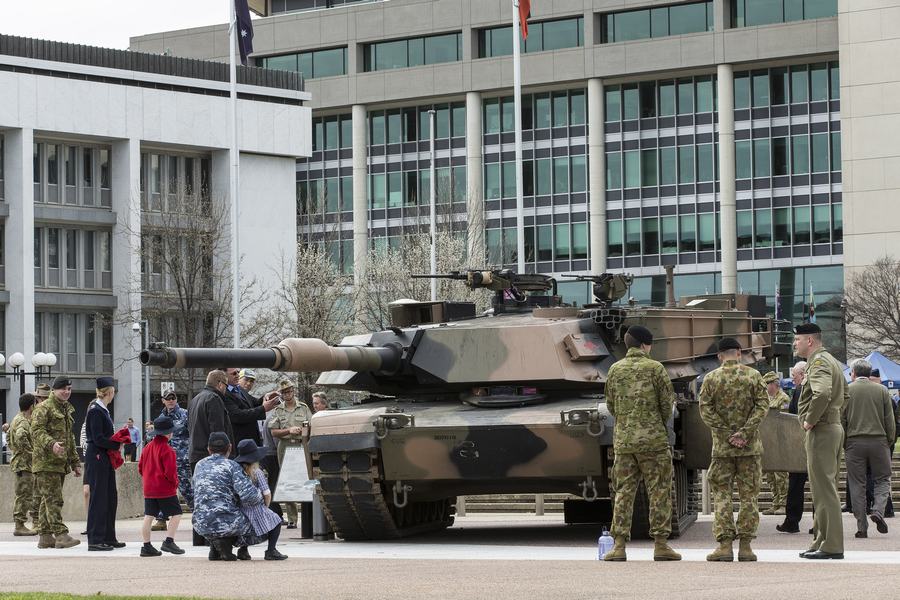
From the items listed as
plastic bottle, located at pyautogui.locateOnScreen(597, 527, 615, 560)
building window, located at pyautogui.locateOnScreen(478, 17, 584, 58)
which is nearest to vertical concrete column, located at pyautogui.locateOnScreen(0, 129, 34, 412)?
building window, located at pyautogui.locateOnScreen(478, 17, 584, 58)

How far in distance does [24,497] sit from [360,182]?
5588cm

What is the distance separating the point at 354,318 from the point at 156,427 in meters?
38.0

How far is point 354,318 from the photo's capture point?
54.9 meters

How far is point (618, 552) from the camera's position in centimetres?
1414

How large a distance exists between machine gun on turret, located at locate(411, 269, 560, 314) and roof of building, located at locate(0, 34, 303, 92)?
127 ft

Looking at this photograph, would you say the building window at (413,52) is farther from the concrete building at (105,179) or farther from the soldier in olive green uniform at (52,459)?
the soldier in olive green uniform at (52,459)

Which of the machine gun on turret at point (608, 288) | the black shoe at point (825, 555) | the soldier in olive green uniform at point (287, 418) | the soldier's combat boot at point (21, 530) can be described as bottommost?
the soldier's combat boot at point (21, 530)

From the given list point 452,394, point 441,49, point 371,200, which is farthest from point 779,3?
point 452,394

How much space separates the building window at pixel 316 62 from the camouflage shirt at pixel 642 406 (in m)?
63.2

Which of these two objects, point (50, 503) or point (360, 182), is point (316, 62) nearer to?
point (360, 182)

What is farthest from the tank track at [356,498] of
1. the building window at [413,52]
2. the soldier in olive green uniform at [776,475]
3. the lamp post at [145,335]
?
the building window at [413,52]

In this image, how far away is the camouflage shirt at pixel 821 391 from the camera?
1406 centimetres

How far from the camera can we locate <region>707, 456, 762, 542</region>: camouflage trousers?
13.9 meters

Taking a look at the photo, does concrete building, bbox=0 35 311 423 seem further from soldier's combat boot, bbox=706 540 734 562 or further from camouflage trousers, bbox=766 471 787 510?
soldier's combat boot, bbox=706 540 734 562
